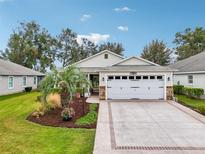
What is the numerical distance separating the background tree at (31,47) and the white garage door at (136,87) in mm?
33947

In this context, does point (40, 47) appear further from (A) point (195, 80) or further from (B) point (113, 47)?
(A) point (195, 80)

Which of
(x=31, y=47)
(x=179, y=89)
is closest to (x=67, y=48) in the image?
(x=31, y=47)

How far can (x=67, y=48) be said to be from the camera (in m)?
59.7

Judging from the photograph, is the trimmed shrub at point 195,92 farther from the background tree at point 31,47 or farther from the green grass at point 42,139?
the background tree at point 31,47

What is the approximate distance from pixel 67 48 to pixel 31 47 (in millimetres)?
10222

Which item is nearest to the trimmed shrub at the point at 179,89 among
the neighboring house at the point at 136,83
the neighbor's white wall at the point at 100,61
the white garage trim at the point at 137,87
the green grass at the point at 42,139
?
the neighboring house at the point at 136,83

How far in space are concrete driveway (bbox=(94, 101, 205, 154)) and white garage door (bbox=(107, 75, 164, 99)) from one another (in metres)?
5.66

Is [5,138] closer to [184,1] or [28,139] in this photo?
[28,139]

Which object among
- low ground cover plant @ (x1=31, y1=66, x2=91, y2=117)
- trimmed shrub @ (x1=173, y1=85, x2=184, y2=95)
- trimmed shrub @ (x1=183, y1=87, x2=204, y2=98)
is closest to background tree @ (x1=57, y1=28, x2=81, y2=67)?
trimmed shrub @ (x1=173, y1=85, x2=184, y2=95)

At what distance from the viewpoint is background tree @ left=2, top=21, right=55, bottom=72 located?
51969 mm

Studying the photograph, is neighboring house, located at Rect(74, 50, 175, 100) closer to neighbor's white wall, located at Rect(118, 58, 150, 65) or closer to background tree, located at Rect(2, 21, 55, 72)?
neighbor's white wall, located at Rect(118, 58, 150, 65)

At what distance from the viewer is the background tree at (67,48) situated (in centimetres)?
5916

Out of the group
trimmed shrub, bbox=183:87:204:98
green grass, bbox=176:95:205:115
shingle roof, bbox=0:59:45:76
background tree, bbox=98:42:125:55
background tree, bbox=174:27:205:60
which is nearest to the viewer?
green grass, bbox=176:95:205:115

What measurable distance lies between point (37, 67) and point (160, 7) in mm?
37416
